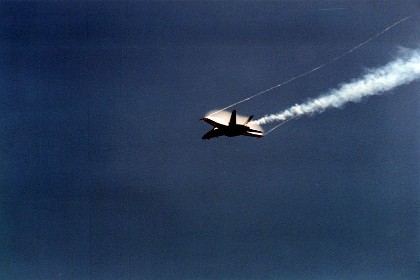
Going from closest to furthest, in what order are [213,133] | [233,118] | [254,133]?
[233,118] < [254,133] < [213,133]

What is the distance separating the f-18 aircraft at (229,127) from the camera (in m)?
25.2

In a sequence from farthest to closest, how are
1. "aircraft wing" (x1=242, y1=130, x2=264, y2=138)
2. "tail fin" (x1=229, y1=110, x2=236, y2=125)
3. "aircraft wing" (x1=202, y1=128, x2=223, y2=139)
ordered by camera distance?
"aircraft wing" (x1=202, y1=128, x2=223, y2=139) → "aircraft wing" (x1=242, y1=130, x2=264, y2=138) → "tail fin" (x1=229, y1=110, x2=236, y2=125)

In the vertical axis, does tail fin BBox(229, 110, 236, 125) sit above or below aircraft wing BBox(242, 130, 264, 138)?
above

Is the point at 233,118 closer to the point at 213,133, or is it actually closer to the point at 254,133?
the point at 254,133

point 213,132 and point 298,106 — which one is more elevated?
point 298,106

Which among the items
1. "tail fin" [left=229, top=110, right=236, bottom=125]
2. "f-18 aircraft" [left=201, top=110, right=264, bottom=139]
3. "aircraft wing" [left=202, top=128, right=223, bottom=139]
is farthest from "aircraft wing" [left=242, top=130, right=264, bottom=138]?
"aircraft wing" [left=202, top=128, right=223, bottom=139]

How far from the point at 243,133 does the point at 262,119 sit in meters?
2.04

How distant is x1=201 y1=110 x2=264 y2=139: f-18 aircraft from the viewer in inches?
993

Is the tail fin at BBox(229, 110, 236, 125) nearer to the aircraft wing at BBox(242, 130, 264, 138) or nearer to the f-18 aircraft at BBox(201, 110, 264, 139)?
the f-18 aircraft at BBox(201, 110, 264, 139)

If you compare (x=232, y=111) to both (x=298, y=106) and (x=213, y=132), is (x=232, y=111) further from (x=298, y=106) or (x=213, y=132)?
(x=298, y=106)

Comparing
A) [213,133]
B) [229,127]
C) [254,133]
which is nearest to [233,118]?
[229,127]

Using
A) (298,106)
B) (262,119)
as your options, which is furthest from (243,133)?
(298,106)

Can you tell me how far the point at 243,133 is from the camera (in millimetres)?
25828

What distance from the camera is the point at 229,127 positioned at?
25.4 metres
